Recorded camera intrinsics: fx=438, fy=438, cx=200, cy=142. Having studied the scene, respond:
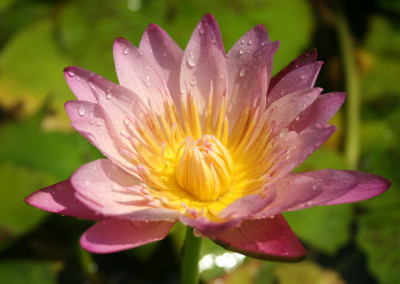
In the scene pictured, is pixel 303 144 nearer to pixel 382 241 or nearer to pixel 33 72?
pixel 382 241

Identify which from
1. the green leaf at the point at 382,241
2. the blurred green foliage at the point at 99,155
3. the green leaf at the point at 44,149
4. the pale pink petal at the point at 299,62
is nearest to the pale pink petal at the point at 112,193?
the pale pink petal at the point at 299,62

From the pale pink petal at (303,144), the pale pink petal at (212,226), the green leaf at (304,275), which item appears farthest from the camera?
the green leaf at (304,275)

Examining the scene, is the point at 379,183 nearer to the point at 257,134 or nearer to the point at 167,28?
the point at 257,134

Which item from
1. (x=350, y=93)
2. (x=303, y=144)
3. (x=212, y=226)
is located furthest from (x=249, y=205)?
(x=350, y=93)

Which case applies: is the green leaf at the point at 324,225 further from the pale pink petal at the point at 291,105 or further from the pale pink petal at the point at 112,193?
the pale pink petal at the point at 112,193

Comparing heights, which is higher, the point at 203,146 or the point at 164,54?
the point at 164,54

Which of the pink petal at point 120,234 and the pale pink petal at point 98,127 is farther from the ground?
the pale pink petal at point 98,127

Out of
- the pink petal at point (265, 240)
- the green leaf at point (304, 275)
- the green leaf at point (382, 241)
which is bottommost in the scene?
the green leaf at point (304, 275)
